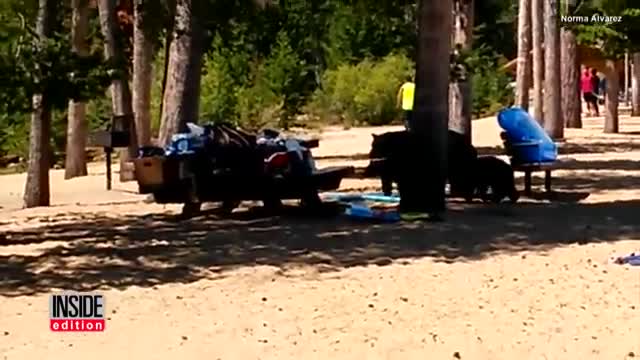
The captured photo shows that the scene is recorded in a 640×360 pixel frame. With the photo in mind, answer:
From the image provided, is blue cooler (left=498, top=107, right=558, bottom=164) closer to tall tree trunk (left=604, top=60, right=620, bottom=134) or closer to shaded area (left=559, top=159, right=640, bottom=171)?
shaded area (left=559, top=159, right=640, bottom=171)

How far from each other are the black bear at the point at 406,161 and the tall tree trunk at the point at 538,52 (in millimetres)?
19354

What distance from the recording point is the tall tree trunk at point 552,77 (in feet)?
113

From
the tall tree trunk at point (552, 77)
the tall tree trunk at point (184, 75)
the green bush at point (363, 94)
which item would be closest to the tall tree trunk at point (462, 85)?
the tall tree trunk at point (184, 75)

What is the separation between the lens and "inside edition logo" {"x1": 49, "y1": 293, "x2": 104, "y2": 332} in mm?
9359

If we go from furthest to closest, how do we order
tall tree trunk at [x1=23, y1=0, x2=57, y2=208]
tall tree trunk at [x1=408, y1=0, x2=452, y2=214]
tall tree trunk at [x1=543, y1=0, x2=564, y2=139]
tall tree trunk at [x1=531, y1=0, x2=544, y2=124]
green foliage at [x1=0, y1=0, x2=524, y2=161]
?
tall tree trunk at [x1=531, y1=0, x2=544, y2=124], tall tree trunk at [x1=543, y1=0, x2=564, y2=139], tall tree trunk at [x1=23, y1=0, x2=57, y2=208], green foliage at [x1=0, y1=0, x2=524, y2=161], tall tree trunk at [x1=408, y1=0, x2=452, y2=214]

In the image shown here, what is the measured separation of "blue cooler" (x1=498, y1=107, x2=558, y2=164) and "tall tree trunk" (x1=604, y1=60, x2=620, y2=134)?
67.6ft

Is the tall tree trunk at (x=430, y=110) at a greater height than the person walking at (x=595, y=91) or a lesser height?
lesser

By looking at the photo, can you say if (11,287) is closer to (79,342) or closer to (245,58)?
(79,342)

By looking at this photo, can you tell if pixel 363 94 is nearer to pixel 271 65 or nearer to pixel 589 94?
pixel 271 65

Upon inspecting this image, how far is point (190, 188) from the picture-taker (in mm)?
16031

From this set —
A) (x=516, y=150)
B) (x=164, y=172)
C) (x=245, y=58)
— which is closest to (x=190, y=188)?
(x=164, y=172)

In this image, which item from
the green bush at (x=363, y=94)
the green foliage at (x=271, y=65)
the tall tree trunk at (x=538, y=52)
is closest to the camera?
the green foliage at (x=271, y=65)

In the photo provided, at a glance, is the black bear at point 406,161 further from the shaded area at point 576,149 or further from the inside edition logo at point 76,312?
the shaded area at point 576,149

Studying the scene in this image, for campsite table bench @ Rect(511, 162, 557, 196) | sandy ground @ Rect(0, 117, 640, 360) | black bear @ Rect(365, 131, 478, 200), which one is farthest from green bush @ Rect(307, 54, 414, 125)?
sandy ground @ Rect(0, 117, 640, 360)
